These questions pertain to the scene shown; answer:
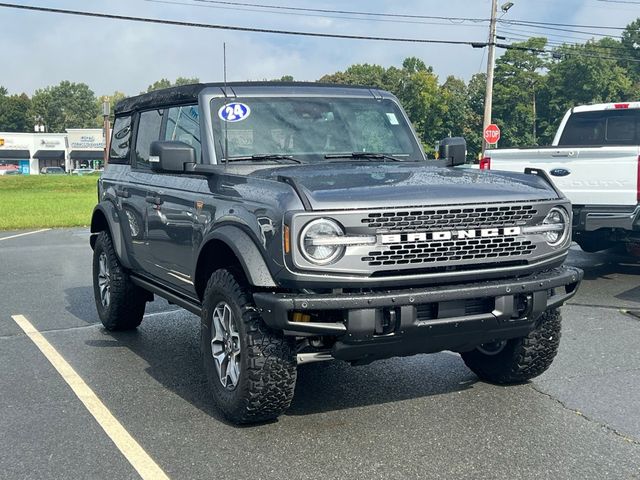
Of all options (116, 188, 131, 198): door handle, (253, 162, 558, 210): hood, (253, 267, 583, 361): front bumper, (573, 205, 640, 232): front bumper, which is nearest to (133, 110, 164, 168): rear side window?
(116, 188, 131, 198): door handle

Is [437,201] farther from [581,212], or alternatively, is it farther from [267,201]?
[581,212]

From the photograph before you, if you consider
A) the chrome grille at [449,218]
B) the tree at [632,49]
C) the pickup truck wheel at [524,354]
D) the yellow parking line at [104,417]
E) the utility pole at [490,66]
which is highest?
the tree at [632,49]

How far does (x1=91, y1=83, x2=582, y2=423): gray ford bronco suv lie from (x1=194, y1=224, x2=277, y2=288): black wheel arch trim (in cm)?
1

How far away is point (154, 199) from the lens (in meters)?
5.65

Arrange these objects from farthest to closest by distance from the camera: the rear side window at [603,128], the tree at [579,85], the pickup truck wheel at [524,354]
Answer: the tree at [579,85], the rear side window at [603,128], the pickup truck wheel at [524,354]

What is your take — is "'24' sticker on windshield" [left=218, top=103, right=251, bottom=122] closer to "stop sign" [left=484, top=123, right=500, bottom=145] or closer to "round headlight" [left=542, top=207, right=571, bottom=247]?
"round headlight" [left=542, top=207, right=571, bottom=247]

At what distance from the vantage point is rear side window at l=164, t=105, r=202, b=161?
5320 mm

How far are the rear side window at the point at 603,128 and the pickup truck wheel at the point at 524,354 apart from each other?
6638mm

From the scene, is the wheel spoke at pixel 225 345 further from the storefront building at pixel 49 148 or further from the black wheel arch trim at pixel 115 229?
the storefront building at pixel 49 148

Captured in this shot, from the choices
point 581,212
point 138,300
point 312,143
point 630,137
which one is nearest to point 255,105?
point 312,143

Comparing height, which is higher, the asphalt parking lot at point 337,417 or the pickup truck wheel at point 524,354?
the pickup truck wheel at point 524,354

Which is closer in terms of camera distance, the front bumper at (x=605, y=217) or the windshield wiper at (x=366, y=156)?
the windshield wiper at (x=366, y=156)

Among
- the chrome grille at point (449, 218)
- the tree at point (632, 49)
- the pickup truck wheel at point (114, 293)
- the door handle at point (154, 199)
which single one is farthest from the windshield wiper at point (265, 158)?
the tree at point (632, 49)

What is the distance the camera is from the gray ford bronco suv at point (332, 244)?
3.83 meters
